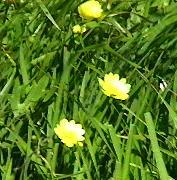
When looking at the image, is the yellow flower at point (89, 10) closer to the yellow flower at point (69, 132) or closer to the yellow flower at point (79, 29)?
the yellow flower at point (79, 29)

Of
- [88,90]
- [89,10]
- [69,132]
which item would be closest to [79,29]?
[89,10]

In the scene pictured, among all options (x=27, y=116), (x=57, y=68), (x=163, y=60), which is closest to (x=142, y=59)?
(x=163, y=60)

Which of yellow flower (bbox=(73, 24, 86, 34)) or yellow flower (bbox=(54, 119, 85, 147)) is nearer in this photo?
yellow flower (bbox=(54, 119, 85, 147))

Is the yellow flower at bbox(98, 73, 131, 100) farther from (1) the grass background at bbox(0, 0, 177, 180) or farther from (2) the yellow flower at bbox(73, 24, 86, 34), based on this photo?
(2) the yellow flower at bbox(73, 24, 86, 34)

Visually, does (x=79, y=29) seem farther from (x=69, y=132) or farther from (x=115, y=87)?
(x=69, y=132)

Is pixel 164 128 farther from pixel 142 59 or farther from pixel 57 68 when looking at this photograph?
pixel 57 68

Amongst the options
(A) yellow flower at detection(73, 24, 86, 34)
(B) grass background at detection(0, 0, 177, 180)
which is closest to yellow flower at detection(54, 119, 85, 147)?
(B) grass background at detection(0, 0, 177, 180)
